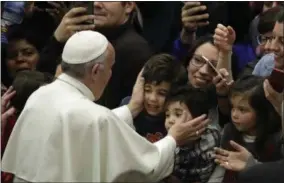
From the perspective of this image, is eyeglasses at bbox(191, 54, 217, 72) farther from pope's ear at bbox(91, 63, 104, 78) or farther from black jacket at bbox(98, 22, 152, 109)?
pope's ear at bbox(91, 63, 104, 78)

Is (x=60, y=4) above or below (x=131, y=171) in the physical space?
above

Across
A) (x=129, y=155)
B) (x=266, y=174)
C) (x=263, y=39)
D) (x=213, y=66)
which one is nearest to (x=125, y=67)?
(x=213, y=66)

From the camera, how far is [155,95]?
3682mm

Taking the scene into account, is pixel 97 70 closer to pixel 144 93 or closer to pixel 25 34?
pixel 144 93

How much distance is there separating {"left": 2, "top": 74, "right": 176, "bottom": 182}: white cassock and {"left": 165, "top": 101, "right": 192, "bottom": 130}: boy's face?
40 cm

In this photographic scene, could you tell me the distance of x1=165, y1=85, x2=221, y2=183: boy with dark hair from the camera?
11.7 feet

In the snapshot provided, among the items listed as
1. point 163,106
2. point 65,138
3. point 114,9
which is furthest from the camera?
point 114,9

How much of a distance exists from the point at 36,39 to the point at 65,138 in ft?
4.73

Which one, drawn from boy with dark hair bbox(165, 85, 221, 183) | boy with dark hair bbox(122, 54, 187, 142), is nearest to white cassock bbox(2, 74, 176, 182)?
boy with dark hair bbox(165, 85, 221, 183)

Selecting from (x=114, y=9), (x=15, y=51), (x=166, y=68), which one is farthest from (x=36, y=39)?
(x=166, y=68)

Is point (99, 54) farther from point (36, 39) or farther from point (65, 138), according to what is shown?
point (36, 39)

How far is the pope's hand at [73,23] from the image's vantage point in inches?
155

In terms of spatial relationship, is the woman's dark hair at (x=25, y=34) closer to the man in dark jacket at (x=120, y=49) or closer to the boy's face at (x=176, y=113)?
the man in dark jacket at (x=120, y=49)

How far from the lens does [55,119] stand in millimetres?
3016
